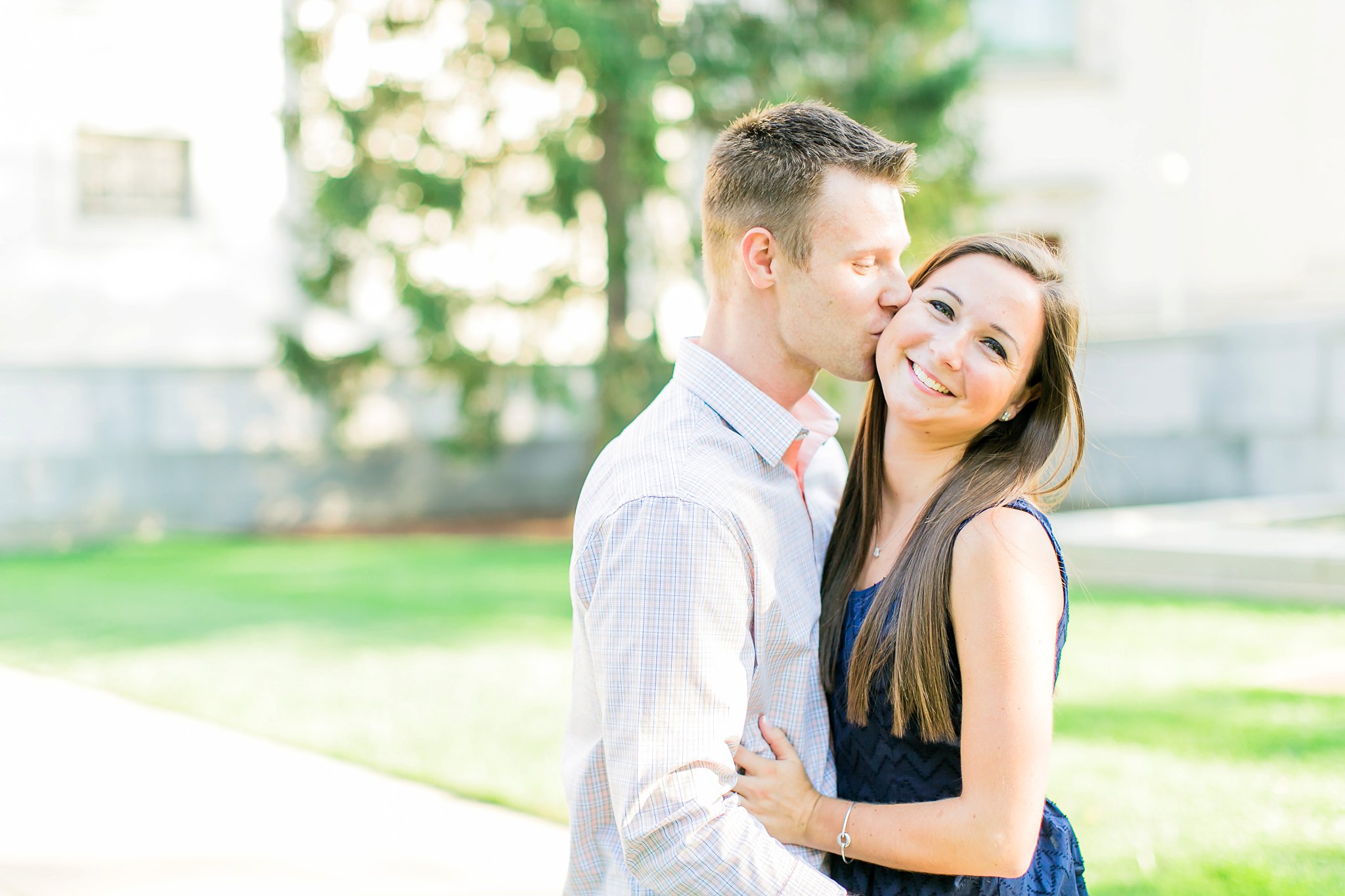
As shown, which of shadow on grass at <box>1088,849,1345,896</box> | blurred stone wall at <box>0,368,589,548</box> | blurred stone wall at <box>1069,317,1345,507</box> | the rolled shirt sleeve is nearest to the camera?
the rolled shirt sleeve

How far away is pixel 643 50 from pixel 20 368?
7.98 meters

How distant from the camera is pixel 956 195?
16.1 meters

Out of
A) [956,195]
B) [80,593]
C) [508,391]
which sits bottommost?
[80,593]

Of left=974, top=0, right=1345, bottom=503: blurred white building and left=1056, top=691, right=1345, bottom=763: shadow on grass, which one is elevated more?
left=974, top=0, right=1345, bottom=503: blurred white building

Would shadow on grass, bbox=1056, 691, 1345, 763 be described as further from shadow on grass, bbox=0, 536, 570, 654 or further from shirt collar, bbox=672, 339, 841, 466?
shirt collar, bbox=672, 339, 841, 466

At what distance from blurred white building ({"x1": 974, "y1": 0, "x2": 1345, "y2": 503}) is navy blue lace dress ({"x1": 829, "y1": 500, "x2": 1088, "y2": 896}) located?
13299mm

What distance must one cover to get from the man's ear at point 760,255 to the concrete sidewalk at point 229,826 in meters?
2.55

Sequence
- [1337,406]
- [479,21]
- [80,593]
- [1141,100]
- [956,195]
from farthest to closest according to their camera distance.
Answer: [1141,100]
[956,195]
[479,21]
[1337,406]
[80,593]

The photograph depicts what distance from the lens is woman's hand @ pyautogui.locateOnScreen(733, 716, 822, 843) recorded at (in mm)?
2395

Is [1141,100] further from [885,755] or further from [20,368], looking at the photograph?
[885,755]

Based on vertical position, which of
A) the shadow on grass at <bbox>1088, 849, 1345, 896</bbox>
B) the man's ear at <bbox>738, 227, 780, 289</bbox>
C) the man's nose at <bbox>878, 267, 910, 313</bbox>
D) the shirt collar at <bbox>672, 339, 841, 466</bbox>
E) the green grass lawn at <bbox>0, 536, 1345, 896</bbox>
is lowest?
the green grass lawn at <bbox>0, 536, 1345, 896</bbox>

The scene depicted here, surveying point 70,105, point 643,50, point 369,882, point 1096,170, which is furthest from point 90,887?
point 1096,170

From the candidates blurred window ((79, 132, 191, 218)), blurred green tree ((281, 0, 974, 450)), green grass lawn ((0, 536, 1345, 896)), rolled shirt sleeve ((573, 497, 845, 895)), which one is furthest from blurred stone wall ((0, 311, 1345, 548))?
rolled shirt sleeve ((573, 497, 845, 895))

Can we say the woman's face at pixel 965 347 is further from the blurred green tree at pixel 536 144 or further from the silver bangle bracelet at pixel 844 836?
the blurred green tree at pixel 536 144
